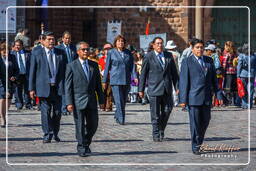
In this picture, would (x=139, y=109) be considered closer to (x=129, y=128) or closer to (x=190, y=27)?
(x=129, y=128)

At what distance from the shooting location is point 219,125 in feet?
55.5

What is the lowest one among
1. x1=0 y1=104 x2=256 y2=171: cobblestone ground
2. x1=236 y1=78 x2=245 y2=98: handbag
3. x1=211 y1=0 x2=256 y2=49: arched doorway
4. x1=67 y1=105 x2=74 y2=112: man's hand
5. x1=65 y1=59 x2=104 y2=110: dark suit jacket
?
x1=0 y1=104 x2=256 y2=171: cobblestone ground

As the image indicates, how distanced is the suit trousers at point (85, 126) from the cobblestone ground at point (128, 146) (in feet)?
0.71

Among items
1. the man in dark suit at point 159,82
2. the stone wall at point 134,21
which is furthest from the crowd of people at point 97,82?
the stone wall at point 134,21

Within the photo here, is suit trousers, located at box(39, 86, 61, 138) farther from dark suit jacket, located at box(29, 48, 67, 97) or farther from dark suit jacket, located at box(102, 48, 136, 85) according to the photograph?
dark suit jacket, located at box(102, 48, 136, 85)

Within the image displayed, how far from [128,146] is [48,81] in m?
1.65

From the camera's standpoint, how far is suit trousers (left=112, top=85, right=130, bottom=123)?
16.9 meters

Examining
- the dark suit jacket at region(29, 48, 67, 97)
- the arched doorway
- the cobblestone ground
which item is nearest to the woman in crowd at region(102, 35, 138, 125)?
the cobblestone ground

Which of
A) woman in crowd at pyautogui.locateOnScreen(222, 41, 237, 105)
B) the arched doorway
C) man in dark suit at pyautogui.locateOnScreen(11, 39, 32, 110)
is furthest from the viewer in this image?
the arched doorway

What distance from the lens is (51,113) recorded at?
44.7ft

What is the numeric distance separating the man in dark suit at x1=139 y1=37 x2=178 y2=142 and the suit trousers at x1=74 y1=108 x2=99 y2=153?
2.07 metres

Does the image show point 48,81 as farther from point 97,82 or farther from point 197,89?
point 197,89

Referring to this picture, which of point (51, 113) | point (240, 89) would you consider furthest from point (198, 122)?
point (240, 89)

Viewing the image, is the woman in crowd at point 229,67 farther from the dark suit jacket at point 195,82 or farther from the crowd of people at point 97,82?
the dark suit jacket at point 195,82
